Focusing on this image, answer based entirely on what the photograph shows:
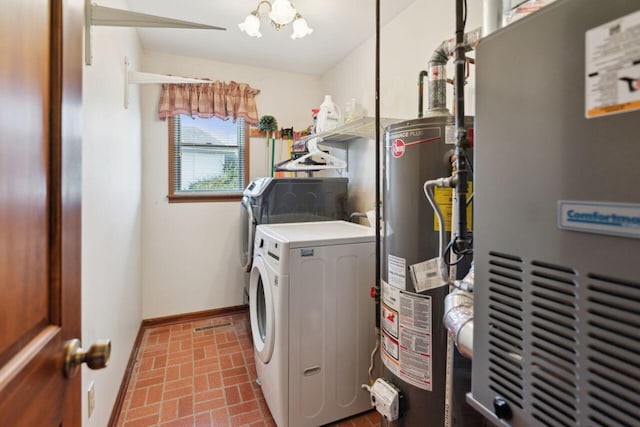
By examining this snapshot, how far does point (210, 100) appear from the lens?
3094mm

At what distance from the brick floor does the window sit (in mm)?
1342

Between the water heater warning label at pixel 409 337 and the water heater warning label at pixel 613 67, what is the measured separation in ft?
3.00

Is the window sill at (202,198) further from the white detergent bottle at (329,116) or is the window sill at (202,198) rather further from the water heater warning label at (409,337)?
the water heater warning label at (409,337)

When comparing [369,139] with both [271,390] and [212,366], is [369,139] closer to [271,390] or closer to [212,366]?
[271,390]

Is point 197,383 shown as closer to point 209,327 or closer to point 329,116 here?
point 209,327

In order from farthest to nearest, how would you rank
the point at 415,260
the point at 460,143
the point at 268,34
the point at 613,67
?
the point at 268,34 < the point at 415,260 < the point at 460,143 < the point at 613,67

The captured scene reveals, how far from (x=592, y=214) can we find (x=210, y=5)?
255 cm

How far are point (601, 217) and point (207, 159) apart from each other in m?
3.29

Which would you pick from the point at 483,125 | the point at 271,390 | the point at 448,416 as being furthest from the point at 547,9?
the point at 271,390

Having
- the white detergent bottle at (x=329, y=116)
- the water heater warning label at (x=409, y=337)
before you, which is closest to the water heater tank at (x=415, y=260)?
the water heater warning label at (x=409, y=337)

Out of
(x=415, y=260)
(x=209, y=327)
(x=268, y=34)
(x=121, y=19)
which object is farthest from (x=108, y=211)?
(x=268, y=34)

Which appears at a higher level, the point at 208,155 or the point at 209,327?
the point at 208,155

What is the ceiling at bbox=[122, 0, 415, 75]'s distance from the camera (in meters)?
2.15

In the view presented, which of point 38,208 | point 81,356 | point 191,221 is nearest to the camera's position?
point 38,208
